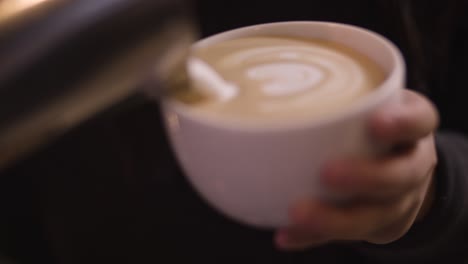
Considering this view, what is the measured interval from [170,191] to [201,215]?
0.05 meters

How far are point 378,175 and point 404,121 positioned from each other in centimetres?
3

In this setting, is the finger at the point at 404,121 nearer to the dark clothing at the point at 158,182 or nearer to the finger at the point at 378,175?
the finger at the point at 378,175

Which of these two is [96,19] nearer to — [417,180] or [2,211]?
[417,180]

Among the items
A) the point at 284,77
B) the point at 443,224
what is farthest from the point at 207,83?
the point at 443,224

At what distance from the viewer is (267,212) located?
281mm

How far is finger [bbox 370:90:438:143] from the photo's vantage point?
25 cm

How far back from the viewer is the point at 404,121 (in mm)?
266

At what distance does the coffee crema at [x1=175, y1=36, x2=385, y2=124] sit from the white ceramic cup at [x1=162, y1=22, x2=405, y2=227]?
0.01 metres

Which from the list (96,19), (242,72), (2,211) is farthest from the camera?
(2,211)

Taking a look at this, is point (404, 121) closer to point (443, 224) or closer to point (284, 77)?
point (284, 77)

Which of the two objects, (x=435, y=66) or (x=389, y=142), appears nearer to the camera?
(x=389, y=142)

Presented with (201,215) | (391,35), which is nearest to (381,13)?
(391,35)

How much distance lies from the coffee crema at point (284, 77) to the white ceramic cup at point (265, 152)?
0.04 feet

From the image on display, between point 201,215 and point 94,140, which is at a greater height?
point 94,140
